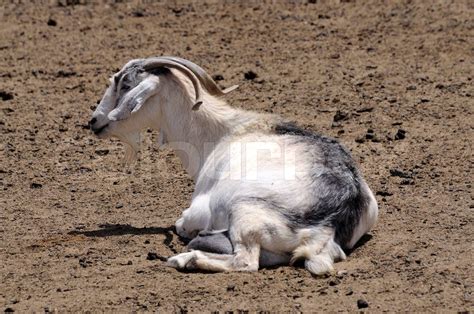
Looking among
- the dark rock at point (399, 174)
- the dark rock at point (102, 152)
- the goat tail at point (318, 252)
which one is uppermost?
the goat tail at point (318, 252)

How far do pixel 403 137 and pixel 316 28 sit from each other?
375 centimetres

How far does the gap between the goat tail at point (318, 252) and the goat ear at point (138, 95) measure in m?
2.12

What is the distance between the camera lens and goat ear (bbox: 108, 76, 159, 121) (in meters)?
9.48

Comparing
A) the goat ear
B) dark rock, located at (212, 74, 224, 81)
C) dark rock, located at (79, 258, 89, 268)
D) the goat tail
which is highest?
the goat ear

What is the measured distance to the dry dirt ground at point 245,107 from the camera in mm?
7812

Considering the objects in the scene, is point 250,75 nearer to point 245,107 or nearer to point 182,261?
point 245,107

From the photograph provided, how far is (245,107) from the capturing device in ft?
41.4

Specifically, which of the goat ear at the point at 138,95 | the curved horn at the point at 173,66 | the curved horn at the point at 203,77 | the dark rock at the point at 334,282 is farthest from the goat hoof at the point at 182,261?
the curved horn at the point at 203,77

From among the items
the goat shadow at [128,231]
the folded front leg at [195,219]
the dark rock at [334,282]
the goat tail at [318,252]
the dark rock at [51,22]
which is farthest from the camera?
the dark rock at [51,22]

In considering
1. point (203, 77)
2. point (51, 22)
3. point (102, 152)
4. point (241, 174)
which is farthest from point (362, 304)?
point (51, 22)

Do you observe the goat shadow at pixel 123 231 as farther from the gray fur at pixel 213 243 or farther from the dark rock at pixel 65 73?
the dark rock at pixel 65 73

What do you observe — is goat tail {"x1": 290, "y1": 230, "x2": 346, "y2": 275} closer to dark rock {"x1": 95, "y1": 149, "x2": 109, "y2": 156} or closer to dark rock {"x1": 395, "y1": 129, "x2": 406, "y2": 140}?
dark rock {"x1": 395, "y1": 129, "x2": 406, "y2": 140}

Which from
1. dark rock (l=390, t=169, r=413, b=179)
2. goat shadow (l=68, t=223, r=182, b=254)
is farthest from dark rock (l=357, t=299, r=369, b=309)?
dark rock (l=390, t=169, r=413, b=179)

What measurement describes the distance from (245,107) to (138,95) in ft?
10.7
